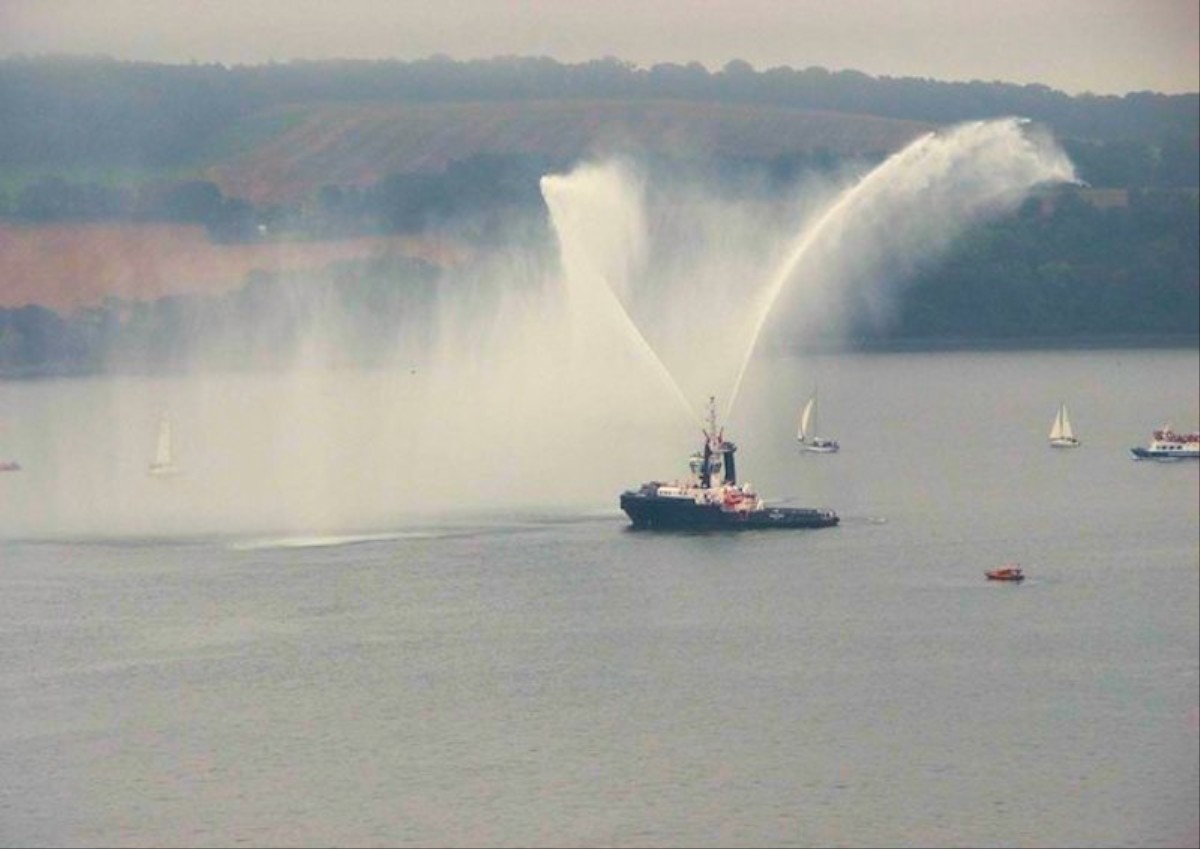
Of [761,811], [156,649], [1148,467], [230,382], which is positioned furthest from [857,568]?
[230,382]

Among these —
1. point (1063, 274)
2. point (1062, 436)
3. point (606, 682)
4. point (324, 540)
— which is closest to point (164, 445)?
point (324, 540)

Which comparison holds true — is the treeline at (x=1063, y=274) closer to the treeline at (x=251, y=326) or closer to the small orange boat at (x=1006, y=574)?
the treeline at (x=251, y=326)

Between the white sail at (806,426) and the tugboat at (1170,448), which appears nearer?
the tugboat at (1170,448)

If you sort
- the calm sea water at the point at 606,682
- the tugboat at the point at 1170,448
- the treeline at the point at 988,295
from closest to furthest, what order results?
the calm sea water at the point at 606,682 < the tugboat at the point at 1170,448 < the treeline at the point at 988,295

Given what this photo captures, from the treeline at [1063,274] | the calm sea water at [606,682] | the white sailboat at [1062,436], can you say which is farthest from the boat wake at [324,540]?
the treeline at [1063,274]

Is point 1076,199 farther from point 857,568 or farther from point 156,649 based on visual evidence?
point 156,649

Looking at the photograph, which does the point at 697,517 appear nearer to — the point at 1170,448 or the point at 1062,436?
the point at 1170,448

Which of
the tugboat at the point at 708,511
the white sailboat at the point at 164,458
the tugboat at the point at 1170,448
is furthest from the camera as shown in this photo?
the tugboat at the point at 1170,448

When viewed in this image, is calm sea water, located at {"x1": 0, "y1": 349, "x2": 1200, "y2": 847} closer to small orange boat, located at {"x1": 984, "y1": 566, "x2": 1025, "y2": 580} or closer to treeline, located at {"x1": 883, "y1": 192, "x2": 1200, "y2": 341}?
small orange boat, located at {"x1": 984, "y1": 566, "x2": 1025, "y2": 580}
